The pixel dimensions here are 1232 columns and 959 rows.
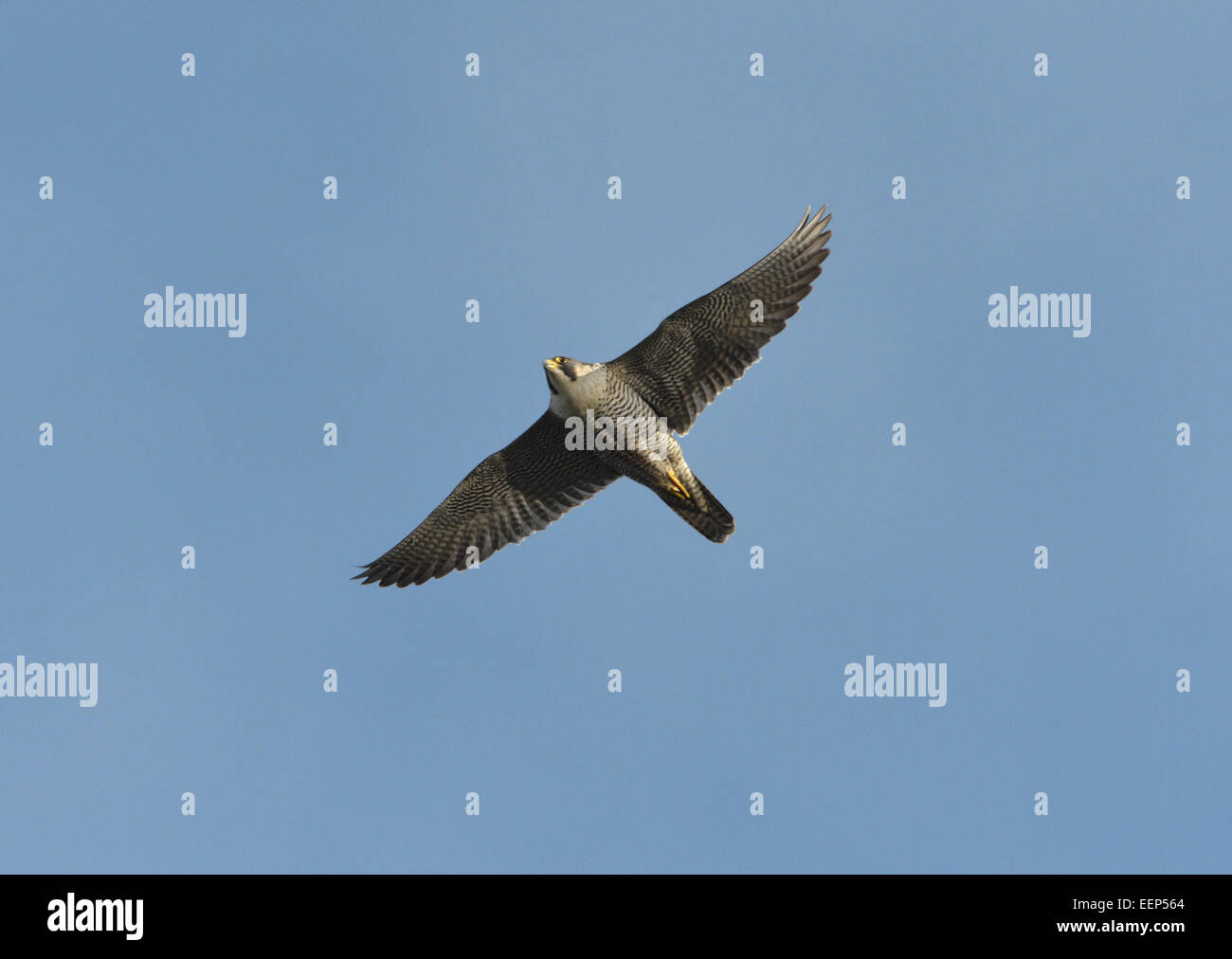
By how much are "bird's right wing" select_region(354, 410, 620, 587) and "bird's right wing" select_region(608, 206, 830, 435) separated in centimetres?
154

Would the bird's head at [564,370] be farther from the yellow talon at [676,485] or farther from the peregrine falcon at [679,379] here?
the yellow talon at [676,485]

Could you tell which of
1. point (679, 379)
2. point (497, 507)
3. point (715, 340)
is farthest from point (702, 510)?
point (497, 507)

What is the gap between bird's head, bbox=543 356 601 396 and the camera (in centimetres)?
1867

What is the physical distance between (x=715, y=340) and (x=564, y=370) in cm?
212

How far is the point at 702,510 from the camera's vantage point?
63.1 feet

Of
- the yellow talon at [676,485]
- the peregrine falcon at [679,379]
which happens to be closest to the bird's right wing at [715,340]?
the peregrine falcon at [679,379]

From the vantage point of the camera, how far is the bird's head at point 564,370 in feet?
61.3

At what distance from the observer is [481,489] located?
2038cm

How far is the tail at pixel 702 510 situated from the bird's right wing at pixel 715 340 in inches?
31.7

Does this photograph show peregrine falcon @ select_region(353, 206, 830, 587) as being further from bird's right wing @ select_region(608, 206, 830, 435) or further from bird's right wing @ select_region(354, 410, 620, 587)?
bird's right wing @ select_region(354, 410, 620, 587)

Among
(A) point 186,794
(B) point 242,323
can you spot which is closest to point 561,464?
(B) point 242,323

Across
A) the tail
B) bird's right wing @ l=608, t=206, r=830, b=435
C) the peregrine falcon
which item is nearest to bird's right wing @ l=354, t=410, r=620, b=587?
the peregrine falcon

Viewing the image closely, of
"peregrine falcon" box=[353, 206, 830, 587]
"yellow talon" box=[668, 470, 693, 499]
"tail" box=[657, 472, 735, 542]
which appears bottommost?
"tail" box=[657, 472, 735, 542]

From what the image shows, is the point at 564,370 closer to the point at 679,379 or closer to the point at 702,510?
the point at 679,379
